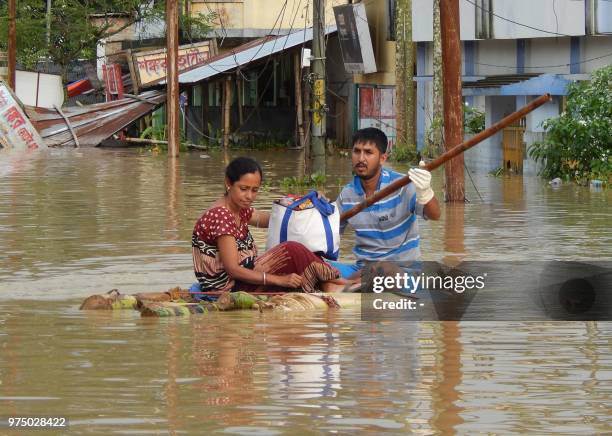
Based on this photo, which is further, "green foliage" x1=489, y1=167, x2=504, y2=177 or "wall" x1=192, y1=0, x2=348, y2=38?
"wall" x1=192, y1=0, x2=348, y2=38

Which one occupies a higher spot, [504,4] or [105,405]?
[504,4]

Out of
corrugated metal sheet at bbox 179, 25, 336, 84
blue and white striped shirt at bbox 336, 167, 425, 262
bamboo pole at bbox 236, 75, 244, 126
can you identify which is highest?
corrugated metal sheet at bbox 179, 25, 336, 84

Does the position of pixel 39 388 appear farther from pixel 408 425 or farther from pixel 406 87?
pixel 406 87

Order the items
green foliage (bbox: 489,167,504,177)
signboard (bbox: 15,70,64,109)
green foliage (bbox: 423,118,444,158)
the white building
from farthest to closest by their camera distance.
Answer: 1. signboard (bbox: 15,70,64,109)
2. green foliage (bbox: 423,118,444,158)
3. green foliage (bbox: 489,167,504,177)
4. the white building

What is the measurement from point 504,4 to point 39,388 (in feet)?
84.2

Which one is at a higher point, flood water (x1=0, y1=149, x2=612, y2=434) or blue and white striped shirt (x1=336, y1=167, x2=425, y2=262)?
blue and white striped shirt (x1=336, y1=167, x2=425, y2=262)

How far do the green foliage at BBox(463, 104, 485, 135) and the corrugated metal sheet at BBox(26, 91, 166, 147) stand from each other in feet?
46.3

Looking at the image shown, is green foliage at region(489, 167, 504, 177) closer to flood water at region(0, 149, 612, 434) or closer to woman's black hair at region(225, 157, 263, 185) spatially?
flood water at region(0, 149, 612, 434)

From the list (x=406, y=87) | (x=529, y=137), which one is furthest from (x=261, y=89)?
(x=529, y=137)

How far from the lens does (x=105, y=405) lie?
21.6ft

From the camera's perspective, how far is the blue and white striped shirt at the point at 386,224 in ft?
32.8

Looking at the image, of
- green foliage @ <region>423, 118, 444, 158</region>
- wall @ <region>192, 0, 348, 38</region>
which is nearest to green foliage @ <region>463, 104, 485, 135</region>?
green foliage @ <region>423, 118, 444, 158</region>

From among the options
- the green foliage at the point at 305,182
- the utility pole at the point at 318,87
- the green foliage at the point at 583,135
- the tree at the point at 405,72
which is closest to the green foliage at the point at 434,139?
the tree at the point at 405,72

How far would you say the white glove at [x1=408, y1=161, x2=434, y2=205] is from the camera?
943 cm
